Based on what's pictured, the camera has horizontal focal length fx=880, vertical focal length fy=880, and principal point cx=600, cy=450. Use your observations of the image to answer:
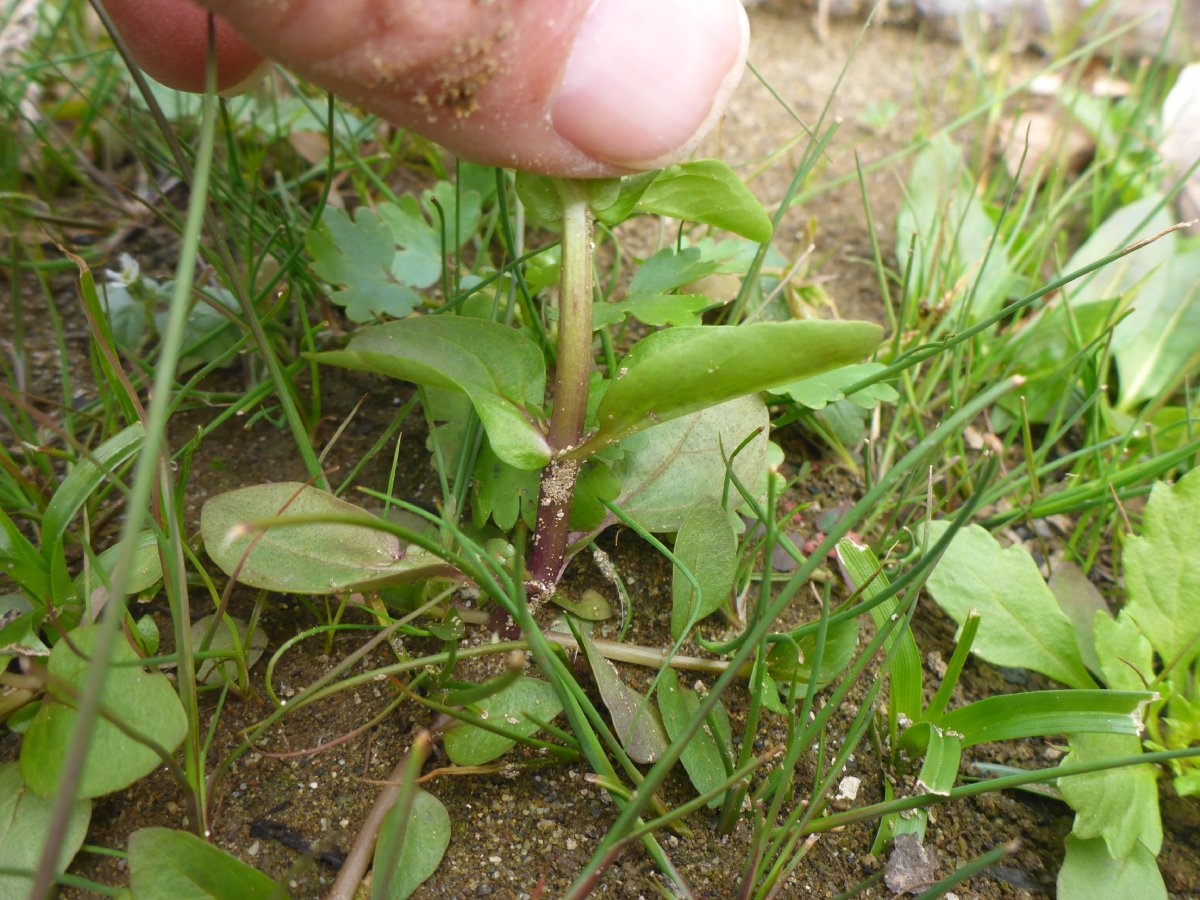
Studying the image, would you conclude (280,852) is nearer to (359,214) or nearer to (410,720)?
(410,720)

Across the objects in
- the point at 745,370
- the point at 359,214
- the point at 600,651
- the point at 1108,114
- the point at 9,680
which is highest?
the point at 1108,114

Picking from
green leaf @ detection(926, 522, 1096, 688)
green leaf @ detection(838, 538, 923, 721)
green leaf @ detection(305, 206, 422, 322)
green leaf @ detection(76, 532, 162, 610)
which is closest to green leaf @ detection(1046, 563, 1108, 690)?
green leaf @ detection(926, 522, 1096, 688)

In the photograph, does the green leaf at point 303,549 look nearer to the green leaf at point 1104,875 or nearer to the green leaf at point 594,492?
the green leaf at point 594,492

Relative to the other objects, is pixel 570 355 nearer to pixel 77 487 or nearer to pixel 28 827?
pixel 77 487

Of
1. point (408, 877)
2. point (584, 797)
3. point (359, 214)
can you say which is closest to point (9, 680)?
point (408, 877)

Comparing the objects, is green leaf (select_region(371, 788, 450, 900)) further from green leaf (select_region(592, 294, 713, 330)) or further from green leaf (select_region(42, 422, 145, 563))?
green leaf (select_region(592, 294, 713, 330))

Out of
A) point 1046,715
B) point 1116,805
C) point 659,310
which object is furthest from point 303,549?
point 1116,805

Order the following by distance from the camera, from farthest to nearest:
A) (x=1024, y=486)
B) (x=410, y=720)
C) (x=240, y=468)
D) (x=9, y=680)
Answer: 1. (x=1024, y=486)
2. (x=240, y=468)
3. (x=410, y=720)
4. (x=9, y=680)
